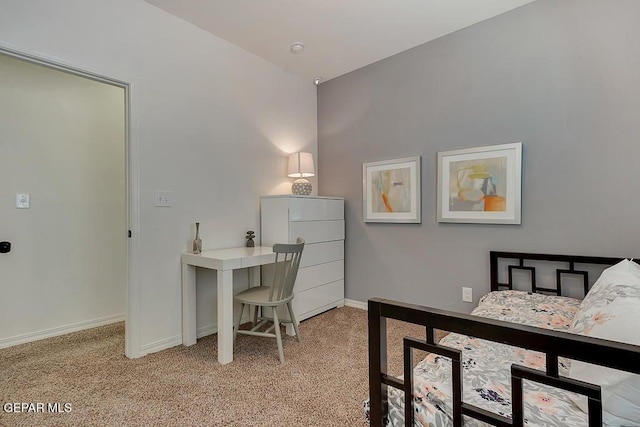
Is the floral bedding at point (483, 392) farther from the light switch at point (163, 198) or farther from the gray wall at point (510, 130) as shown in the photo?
the light switch at point (163, 198)

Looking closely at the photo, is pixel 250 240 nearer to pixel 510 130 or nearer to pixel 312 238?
pixel 312 238

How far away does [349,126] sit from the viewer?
3.41 m

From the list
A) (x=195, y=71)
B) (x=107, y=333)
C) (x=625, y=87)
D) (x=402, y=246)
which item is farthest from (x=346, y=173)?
(x=107, y=333)

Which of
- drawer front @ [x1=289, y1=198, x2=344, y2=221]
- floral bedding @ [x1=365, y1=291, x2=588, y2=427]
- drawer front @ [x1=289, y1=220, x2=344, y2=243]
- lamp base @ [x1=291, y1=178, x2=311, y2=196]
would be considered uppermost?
lamp base @ [x1=291, y1=178, x2=311, y2=196]

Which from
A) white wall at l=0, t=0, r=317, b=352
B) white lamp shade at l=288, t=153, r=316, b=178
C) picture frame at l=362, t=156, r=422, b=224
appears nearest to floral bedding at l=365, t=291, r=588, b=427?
picture frame at l=362, t=156, r=422, b=224

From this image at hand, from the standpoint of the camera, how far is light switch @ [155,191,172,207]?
2.32 meters

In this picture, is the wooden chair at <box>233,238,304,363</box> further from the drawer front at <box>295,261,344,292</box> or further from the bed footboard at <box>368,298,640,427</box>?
the bed footboard at <box>368,298,640,427</box>

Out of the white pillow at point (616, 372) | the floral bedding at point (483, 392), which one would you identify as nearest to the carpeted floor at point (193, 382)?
the floral bedding at point (483, 392)

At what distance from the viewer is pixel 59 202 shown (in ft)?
8.68

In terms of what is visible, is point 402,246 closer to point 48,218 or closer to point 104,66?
point 104,66

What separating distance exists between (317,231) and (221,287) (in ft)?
3.80

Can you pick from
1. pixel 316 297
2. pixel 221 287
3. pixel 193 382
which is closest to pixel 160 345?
pixel 193 382

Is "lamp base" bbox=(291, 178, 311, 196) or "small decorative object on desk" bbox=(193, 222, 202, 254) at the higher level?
"lamp base" bbox=(291, 178, 311, 196)

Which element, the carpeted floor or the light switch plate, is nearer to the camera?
the carpeted floor
